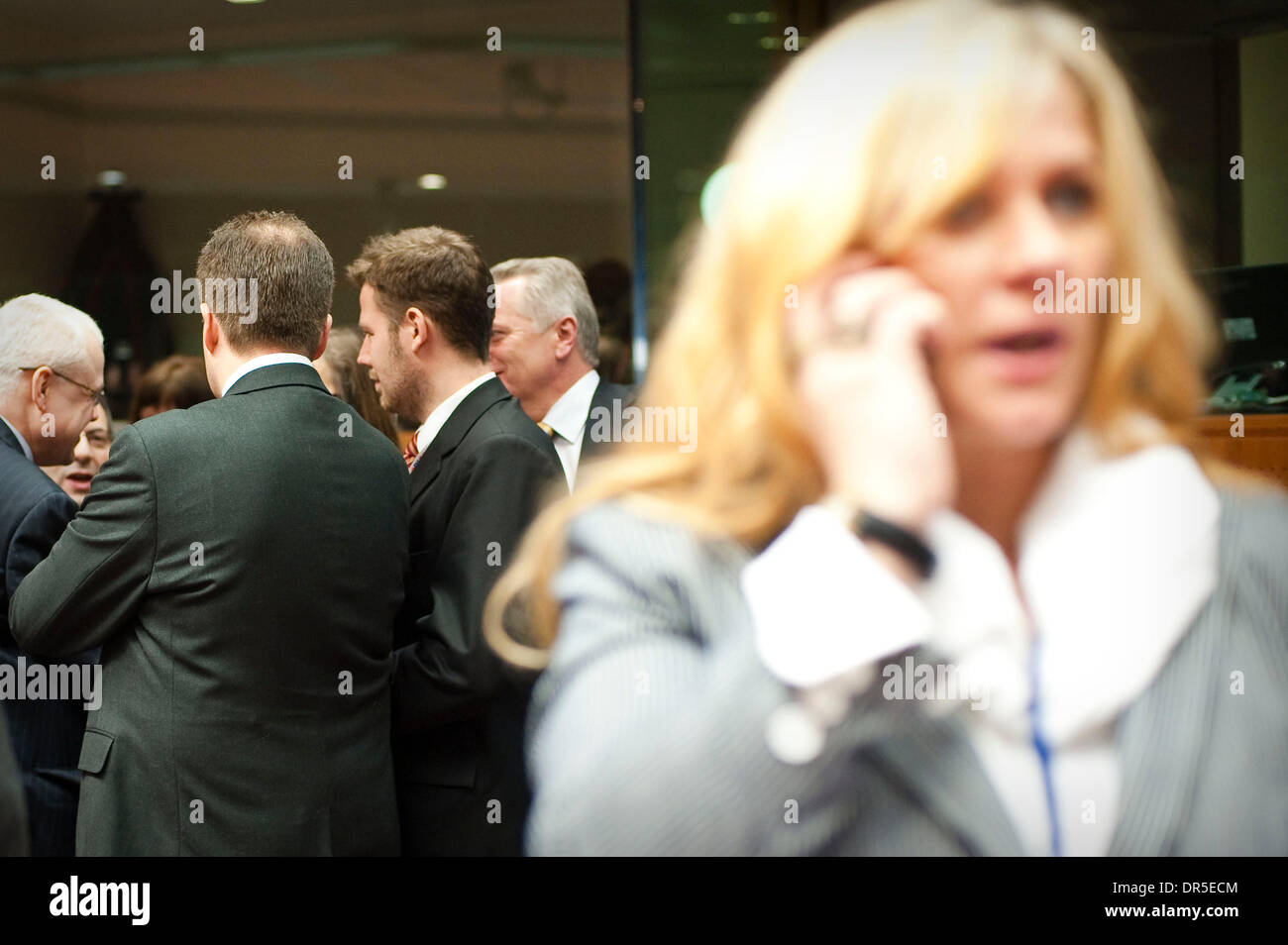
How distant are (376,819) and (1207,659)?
1.29m

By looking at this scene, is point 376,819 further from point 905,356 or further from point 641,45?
point 641,45

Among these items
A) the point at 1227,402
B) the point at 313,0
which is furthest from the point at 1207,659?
the point at 313,0

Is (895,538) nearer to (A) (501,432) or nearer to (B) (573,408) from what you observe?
Answer: (A) (501,432)

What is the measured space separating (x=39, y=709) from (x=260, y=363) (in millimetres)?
721

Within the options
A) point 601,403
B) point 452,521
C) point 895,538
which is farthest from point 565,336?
point 895,538

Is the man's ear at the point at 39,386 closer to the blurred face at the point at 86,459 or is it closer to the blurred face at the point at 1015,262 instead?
the blurred face at the point at 86,459

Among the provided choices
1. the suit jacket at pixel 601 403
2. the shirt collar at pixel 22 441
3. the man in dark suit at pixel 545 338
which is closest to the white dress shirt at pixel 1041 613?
the suit jacket at pixel 601 403

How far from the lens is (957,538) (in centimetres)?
183

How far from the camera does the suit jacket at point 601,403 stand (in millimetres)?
2057

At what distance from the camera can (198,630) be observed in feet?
6.34

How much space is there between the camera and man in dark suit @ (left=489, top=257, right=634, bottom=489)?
247cm

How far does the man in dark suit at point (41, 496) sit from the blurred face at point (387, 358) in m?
0.53

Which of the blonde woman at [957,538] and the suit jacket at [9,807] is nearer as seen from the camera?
the suit jacket at [9,807]
